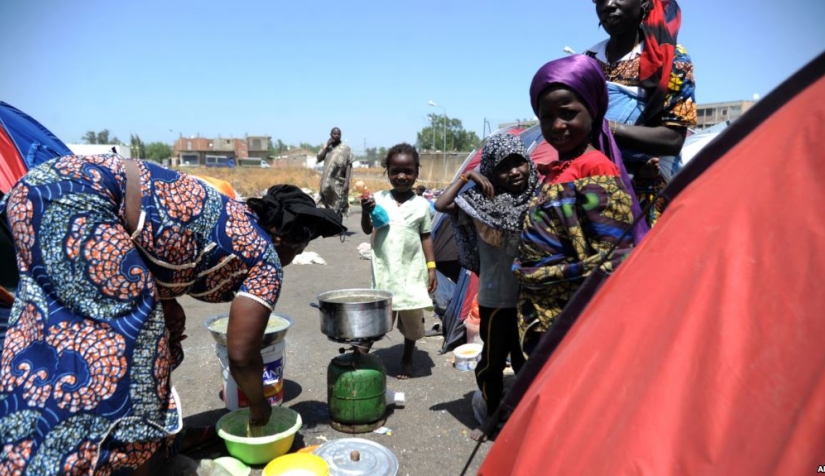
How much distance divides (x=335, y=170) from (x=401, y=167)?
627cm

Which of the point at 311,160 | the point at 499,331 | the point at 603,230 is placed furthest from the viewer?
the point at 311,160

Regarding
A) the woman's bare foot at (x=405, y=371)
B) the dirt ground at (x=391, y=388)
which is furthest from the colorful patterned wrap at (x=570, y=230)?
the woman's bare foot at (x=405, y=371)

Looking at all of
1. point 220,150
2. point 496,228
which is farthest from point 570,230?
point 220,150

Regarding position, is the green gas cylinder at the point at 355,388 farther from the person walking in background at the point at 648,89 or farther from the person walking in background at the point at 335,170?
the person walking in background at the point at 335,170

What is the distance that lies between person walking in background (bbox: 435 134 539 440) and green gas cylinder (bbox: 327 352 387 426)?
61 centimetres

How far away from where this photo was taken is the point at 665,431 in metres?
1.09

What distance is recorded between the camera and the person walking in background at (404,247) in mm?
3891

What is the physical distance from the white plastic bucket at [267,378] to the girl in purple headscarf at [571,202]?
1.58 metres

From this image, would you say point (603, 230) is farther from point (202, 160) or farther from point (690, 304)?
point (202, 160)

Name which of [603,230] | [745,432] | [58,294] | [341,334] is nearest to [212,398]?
[341,334]

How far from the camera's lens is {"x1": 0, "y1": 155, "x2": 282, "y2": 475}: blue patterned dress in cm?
180

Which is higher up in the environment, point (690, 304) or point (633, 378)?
point (690, 304)

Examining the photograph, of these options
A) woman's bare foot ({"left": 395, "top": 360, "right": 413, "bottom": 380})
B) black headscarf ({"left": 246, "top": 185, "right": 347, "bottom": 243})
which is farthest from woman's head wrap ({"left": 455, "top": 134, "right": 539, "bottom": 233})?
woman's bare foot ({"left": 395, "top": 360, "right": 413, "bottom": 380})

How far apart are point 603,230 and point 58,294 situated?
1961mm
